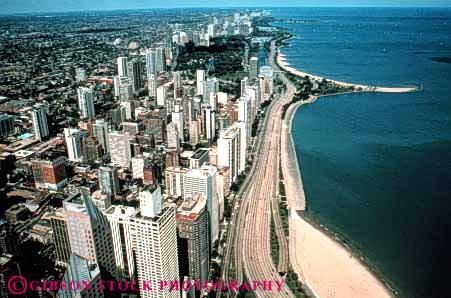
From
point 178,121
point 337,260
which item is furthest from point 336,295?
point 178,121

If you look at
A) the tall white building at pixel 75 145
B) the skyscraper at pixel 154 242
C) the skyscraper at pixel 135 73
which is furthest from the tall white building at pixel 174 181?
the skyscraper at pixel 135 73

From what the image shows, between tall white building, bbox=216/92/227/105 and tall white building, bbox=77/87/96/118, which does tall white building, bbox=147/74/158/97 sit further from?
tall white building, bbox=77/87/96/118

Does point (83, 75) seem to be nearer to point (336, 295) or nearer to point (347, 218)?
point (347, 218)

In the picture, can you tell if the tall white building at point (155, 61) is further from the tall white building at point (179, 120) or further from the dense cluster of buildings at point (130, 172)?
the tall white building at point (179, 120)

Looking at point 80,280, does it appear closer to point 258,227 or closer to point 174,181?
point 174,181

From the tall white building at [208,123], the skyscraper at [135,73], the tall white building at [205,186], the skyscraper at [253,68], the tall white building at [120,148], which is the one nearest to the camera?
A: the tall white building at [205,186]

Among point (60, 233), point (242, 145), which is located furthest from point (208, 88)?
point (60, 233)

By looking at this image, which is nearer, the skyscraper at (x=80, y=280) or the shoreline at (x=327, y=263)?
the skyscraper at (x=80, y=280)
